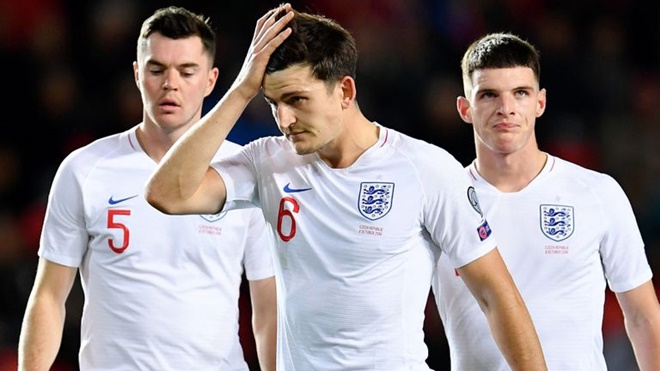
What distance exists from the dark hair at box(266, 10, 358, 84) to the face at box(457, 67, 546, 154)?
3.14 feet

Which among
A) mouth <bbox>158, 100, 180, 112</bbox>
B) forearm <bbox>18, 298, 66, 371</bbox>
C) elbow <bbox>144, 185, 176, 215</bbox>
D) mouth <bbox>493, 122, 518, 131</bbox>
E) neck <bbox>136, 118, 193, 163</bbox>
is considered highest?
mouth <bbox>493, 122, 518, 131</bbox>

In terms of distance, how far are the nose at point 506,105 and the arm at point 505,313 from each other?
956mm

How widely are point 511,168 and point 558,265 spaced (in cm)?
48

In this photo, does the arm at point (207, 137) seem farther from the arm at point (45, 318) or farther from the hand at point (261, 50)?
the arm at point (45, 318)

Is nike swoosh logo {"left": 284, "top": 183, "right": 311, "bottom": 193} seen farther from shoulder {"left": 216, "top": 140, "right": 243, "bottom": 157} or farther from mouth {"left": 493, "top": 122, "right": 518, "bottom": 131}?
mouth {"left": 493, "top": 122, "right": 518, "bottom": 131}

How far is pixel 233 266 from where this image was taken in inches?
203

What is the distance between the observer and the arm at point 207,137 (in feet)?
13.3

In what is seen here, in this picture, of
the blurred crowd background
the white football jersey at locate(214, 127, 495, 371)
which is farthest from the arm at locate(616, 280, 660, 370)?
the blurred crowd background

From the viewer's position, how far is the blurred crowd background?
817 cm

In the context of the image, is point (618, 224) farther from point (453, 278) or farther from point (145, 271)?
point (145, 271)

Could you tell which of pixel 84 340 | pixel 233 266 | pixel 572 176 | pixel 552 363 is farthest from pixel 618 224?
pixel 84 340

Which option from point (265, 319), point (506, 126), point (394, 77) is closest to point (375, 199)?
point (506, 126)

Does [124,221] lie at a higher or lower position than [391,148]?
lower

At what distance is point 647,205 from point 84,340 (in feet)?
15.7
